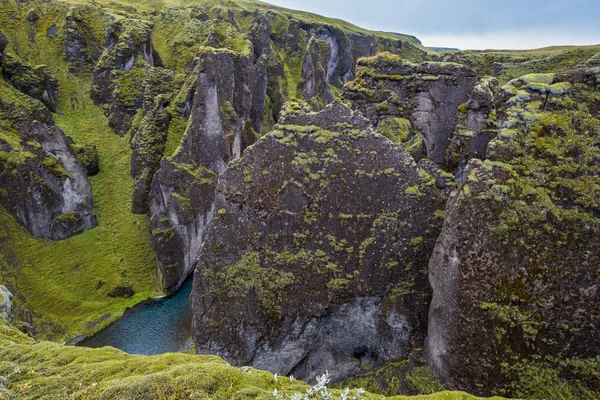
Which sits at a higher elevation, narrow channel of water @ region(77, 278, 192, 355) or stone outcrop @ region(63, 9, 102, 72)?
stone outcrop @ region(63, 9, 102, 72)

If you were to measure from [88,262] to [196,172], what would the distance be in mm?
20298

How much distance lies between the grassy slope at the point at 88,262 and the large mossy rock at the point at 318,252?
105 ft

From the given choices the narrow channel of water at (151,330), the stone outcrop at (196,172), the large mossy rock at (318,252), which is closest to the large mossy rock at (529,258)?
the large mossy rock at (318,252)

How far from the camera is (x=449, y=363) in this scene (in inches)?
645

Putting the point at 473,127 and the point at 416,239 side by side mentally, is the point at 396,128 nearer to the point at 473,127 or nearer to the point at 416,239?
the point at 473,127

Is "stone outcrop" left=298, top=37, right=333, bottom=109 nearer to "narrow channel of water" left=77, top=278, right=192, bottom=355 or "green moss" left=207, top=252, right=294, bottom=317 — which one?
"narrow channel of water" left=77, top=278, right=192, bottom=355

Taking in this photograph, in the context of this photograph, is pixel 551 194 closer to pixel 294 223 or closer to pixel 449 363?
pixel 449 363

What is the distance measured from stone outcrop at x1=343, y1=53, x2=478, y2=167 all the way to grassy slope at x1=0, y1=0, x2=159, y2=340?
40900 mm

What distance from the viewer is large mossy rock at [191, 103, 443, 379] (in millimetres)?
20062

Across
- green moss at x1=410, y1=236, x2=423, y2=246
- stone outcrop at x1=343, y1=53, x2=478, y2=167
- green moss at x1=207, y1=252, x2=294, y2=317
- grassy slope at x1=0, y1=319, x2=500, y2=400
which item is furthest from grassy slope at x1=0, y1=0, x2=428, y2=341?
green moss at x1=410, y1=236, x2=423, y2=246

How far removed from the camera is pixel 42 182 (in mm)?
51594

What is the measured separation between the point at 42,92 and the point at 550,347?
8569 cm

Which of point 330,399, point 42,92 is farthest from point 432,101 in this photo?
point 42,92

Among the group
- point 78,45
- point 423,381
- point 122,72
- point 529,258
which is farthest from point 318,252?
point 78,45
